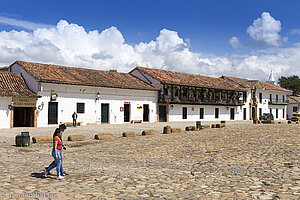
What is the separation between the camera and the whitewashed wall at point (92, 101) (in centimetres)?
2714

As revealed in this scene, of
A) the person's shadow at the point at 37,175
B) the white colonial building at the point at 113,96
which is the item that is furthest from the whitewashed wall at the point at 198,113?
the person's shadow at the point at 37,175

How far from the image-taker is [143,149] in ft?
42.6

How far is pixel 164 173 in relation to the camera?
8016mm

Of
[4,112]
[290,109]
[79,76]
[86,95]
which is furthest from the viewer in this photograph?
[290,109]

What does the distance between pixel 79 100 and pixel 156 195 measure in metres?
24.4

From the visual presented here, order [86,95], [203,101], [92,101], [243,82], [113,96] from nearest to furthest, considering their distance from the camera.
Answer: [86,95], [92,101], [113,96], [203,101], [243,82]

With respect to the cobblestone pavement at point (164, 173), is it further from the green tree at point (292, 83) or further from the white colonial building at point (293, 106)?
the green tree at point (292, 83)

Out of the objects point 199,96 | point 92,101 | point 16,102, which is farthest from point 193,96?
point 16,102

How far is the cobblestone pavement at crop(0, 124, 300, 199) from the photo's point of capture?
19.5 ft

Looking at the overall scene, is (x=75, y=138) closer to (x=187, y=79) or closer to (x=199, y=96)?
(x=187, y=79)

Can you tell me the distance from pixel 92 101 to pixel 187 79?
15.2 metres

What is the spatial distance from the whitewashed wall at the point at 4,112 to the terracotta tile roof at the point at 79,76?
3024 mm

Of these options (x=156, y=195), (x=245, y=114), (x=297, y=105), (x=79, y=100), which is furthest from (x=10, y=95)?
(x=297, y=105)

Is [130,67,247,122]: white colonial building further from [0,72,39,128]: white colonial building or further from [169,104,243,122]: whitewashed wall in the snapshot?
[0,72,39,128]: white colonial building
